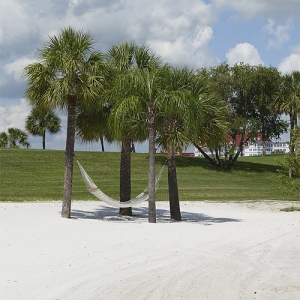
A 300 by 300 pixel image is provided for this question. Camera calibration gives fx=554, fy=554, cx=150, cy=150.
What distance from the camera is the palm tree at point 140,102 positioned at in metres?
17.1

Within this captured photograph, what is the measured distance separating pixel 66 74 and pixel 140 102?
2.43 meters

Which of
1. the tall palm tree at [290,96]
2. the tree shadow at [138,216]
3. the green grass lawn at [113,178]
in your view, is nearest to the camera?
the tree shadow at [138,216]

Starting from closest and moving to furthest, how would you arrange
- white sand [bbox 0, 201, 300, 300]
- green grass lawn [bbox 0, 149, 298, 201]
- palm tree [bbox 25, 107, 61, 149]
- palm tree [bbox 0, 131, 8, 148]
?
white sand [bbox 0, 201, 300, 300], green grass lawn [bbox 0, 149, 298, 201], palm tree [bbox 25, 107, 61, 149], palm tree [bbox 0, 131, 8, 148]

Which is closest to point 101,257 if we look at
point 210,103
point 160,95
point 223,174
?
point 160,95

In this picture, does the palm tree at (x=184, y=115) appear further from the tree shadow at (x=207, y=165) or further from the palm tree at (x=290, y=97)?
the tree shadow at (x=207, y=165)

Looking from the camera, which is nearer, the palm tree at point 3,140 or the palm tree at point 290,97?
the palm tree at point 290,97

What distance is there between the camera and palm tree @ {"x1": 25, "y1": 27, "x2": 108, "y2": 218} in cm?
1686

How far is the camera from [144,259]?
36.7 feet

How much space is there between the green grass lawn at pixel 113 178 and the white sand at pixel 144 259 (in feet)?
29.2

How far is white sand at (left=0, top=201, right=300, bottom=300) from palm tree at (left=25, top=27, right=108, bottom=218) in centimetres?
359

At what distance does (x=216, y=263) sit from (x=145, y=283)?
2506 mm

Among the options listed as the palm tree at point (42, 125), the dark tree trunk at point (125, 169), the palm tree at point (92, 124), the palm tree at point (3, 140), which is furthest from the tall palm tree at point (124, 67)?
the palm tree at point (3, 140)

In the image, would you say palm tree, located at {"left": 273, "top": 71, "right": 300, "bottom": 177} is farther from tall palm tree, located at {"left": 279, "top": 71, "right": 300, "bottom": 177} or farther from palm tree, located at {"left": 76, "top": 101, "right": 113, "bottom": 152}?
palm tree, located at {"left": 76, "top": 101, "right": 113, "bottom": 152}

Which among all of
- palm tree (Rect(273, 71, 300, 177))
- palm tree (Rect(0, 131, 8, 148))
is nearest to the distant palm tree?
palm tree (Rect(0, 131, 8, 148))
